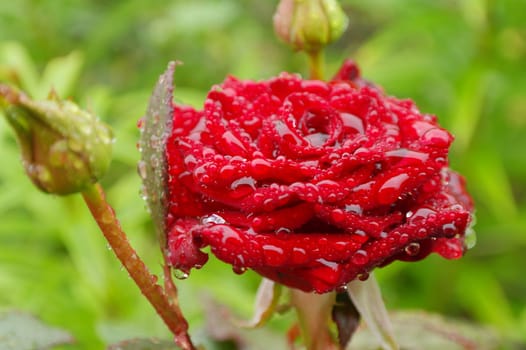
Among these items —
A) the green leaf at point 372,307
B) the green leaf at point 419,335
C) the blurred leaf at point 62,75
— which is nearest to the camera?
the green leaf at point 372,307

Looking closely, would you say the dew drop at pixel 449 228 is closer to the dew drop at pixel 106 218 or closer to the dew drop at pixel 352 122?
the dew drop at pixel 352 122

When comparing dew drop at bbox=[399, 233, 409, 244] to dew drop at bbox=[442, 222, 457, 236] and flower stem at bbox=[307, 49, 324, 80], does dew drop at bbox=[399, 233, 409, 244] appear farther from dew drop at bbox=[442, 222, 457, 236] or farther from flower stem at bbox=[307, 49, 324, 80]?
flower stem at bbox=[307, 49, 324, 80]

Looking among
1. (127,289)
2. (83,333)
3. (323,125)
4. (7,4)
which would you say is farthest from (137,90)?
(323,125)

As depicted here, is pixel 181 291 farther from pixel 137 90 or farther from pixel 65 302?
pixel 137 90

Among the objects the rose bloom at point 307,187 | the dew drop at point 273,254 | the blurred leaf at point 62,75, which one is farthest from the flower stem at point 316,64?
the blurred leaf at point 62,75

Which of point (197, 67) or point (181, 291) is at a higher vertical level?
point (197, 67)

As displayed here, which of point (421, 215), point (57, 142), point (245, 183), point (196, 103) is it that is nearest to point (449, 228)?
point (421, 215)
